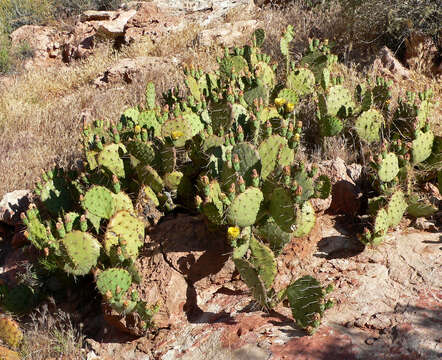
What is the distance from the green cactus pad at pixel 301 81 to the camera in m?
4.93

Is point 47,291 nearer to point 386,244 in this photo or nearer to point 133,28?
point 386,244

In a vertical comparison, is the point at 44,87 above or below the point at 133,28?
below

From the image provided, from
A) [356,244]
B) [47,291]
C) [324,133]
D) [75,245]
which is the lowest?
[47,291]

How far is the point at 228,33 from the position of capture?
7.79 metres

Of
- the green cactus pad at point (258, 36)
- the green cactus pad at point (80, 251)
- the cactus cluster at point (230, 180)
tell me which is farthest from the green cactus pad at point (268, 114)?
the green cactus pad at point (80, 251)

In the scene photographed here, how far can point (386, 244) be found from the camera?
11.4ft

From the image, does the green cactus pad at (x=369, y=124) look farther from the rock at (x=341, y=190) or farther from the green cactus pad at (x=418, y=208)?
the green cactus pad at (x=418, y=208)

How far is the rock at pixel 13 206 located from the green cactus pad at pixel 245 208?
8.84 ft

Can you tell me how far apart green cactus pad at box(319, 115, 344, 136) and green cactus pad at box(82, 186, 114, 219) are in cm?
215

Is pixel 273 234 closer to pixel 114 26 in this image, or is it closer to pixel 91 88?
pixel 91 88

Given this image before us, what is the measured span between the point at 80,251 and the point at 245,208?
127cm

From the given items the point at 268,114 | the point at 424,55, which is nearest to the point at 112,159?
the point at 268,114

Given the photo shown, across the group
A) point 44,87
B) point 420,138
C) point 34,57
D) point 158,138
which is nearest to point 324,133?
point 420,138

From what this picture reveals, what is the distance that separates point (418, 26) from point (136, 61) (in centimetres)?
436
